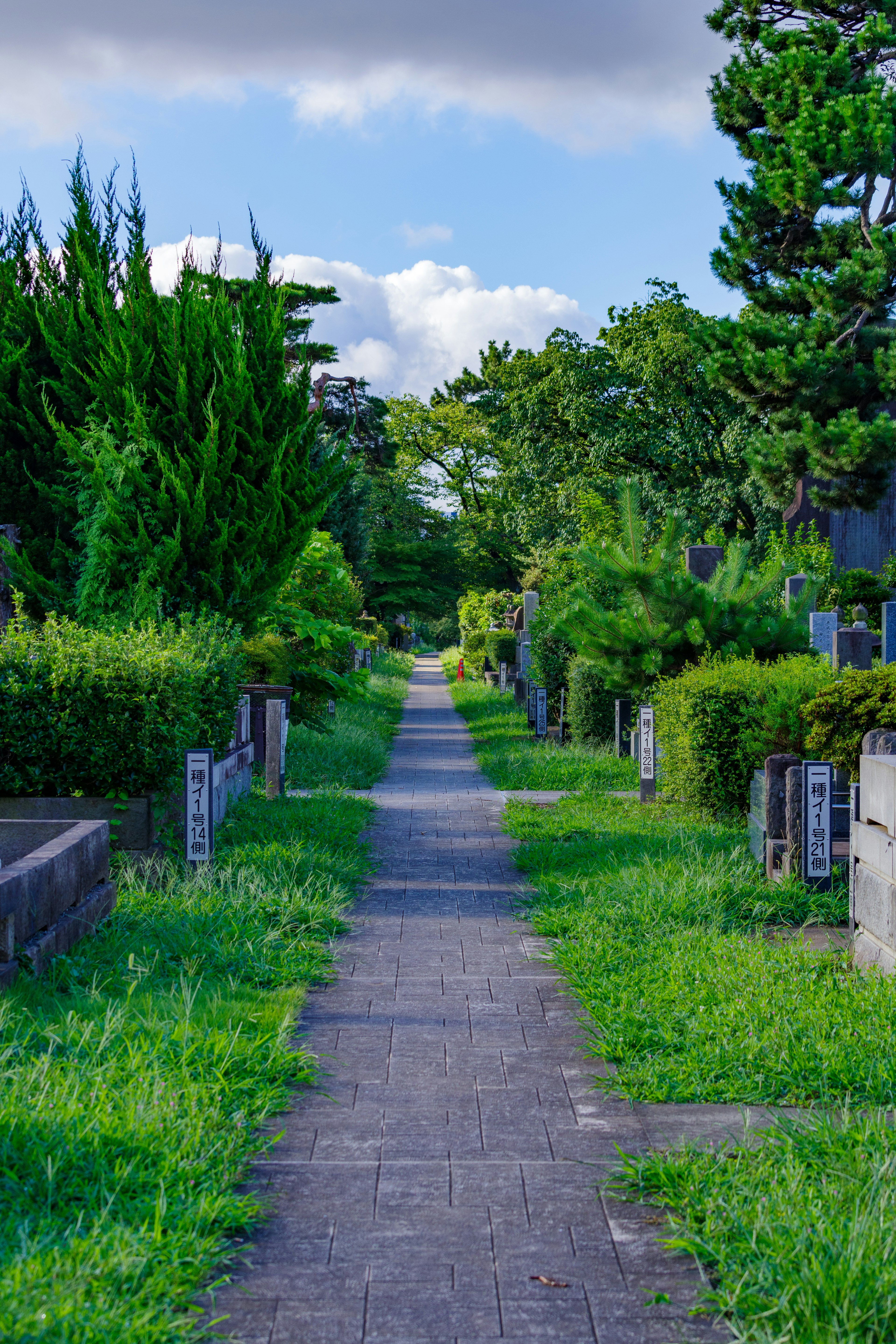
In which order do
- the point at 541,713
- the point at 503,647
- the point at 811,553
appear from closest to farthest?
the point at 541,713, the point at 811,553, the point at 503,647

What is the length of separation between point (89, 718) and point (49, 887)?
2213 mm

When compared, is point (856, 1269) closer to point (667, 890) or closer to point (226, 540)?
point (667, 890)

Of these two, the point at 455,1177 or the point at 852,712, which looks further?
the point at 852,712

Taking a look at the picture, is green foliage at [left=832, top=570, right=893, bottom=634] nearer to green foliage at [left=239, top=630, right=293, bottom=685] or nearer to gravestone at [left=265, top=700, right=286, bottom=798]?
green foliage at [left=239, top=630, right=293, bottom=685]

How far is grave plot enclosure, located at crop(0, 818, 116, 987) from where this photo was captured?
5.00m

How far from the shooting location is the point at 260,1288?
9.82 feet

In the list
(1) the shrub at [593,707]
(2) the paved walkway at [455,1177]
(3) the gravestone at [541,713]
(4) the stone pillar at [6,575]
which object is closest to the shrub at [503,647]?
(3) the gravestone at [541,713]

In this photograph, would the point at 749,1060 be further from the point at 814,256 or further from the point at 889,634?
the point at 814,256

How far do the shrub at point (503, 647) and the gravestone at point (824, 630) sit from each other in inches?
591

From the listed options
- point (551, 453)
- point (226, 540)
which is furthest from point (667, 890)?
point (551, 453)

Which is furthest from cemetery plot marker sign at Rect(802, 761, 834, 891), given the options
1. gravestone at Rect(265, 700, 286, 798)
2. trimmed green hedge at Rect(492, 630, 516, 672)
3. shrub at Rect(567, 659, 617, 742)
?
trimmed green hedge at Rect(492, 630, 516, 672)

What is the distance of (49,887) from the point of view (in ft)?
17.8

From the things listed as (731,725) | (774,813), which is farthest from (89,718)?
(731,725)

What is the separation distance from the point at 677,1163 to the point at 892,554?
23623mm
